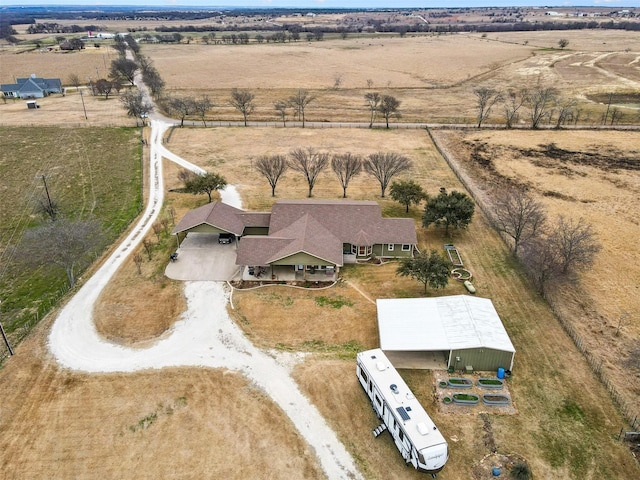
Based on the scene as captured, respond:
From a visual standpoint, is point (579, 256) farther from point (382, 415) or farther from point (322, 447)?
point (322, 447)

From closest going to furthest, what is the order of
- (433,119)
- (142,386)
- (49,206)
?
(142,386) → (49,206) → (433,119)

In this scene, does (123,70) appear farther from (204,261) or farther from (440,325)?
(440,325)

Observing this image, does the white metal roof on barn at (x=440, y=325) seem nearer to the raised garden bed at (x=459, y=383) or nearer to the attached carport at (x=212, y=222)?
the raised garden bed at (x=459, y=383)

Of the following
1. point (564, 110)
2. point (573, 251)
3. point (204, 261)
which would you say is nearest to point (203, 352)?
point (204, 261)

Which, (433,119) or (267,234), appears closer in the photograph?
(267,234)

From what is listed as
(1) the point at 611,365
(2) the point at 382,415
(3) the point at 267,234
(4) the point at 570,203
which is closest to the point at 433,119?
(4) the point at 570,203

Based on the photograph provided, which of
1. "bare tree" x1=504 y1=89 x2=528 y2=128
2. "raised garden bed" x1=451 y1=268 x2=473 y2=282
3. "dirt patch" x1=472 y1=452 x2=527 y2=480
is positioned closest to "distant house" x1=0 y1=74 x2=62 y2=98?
"bare tree" x1=504 y1=89 x2=528 y2=128

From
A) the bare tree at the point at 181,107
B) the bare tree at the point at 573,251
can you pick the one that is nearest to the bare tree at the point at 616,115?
the bare tree at the point at 573,251
